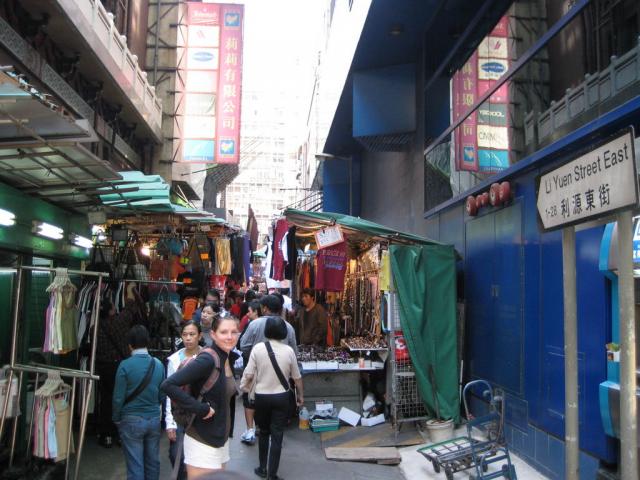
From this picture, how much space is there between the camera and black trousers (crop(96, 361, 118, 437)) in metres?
7.43

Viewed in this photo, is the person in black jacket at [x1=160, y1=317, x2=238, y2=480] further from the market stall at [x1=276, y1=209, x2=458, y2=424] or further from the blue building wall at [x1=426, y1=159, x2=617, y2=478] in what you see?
the market stall at [x1=276, y1=209, x2=458, y2=424]

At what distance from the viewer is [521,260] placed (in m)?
6.96

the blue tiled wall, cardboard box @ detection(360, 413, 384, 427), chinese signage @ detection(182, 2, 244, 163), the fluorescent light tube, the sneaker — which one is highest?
chinese signage @ detection(182, 2, 244, 163)

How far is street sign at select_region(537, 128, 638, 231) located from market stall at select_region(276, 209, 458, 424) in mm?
5289

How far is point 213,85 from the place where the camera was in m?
18.6

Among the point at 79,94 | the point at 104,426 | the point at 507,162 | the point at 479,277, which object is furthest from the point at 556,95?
the point at 79,94

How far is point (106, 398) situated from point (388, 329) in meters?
4.21

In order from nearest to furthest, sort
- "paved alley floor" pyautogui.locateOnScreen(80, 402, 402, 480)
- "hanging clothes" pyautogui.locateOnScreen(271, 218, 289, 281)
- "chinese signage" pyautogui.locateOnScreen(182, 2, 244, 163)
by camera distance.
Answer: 1. "paved alley floor" pyautogui.locateOnScreen(80, 402, 402, 480)
2. "hanging clothes" pyautogui.locateOnScreen(271, 218, 289, 281)
3. "chinese signage" pyautogui.locateOnScreen(182, 2, 244, 163)

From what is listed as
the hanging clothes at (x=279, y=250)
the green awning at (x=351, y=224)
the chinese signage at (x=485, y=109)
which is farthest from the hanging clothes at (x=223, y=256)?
the chinese signage at (x=485, y=109)

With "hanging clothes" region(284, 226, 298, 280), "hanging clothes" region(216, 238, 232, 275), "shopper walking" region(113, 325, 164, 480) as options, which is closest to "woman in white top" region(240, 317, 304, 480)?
"shopper walking" region(113, 325, 164, 480)

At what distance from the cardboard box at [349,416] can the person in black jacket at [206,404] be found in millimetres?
4621

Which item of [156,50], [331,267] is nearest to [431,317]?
[331,267]

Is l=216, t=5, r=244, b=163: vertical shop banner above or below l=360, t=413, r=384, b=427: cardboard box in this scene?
above

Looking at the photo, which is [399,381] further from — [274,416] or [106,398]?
[106,398]
